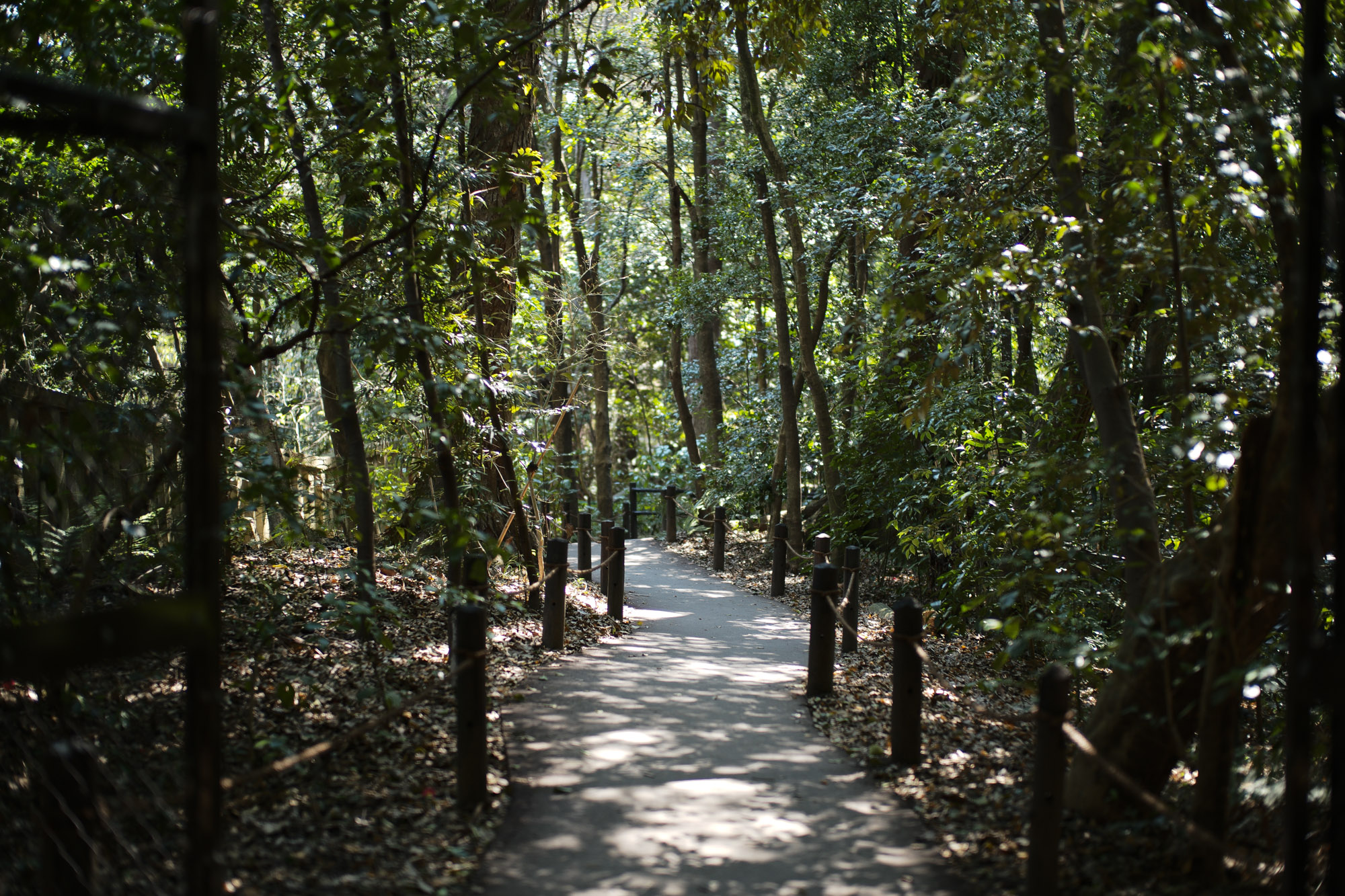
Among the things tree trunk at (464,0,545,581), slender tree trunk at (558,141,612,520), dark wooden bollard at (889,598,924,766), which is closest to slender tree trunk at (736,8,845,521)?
tree trunk at (464,0,545,581)

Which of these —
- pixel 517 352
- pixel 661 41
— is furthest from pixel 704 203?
pixel 517 352

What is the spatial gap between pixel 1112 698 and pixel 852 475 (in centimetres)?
877

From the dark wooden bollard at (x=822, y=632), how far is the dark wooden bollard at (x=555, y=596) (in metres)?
2.35

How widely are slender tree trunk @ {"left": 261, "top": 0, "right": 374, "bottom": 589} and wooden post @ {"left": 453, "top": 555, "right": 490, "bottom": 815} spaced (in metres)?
1.21

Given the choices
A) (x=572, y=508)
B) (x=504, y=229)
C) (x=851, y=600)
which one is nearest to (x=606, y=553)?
(x=851, y=600)

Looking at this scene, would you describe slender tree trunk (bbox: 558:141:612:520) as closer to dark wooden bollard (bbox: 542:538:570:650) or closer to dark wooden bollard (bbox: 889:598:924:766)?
dark wooden bollard (bbox: 542:538:570:650)

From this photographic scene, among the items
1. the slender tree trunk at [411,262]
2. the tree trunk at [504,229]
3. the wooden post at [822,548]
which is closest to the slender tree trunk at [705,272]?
the tree trunk at [504,229]

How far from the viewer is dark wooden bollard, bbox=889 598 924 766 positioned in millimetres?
5402

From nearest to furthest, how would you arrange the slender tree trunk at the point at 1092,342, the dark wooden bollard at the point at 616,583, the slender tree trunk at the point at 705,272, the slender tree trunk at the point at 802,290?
the slender tree trunk at the point at 1092,342
the dark wooden bollard at the point at 616,583
the slender tree trunk at the point at 802,290
the slender tree trunk at the point at 705,272

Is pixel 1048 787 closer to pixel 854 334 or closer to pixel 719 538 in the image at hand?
pixel 719 538

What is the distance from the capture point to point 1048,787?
383 centimetres

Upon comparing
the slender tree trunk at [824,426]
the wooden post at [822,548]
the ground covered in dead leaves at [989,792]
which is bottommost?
the ground covered in dead leaves at [989,792]

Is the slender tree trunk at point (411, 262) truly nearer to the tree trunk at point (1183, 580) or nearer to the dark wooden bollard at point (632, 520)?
the tree trunk at point (1183, 580)

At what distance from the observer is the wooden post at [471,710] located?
457cm
